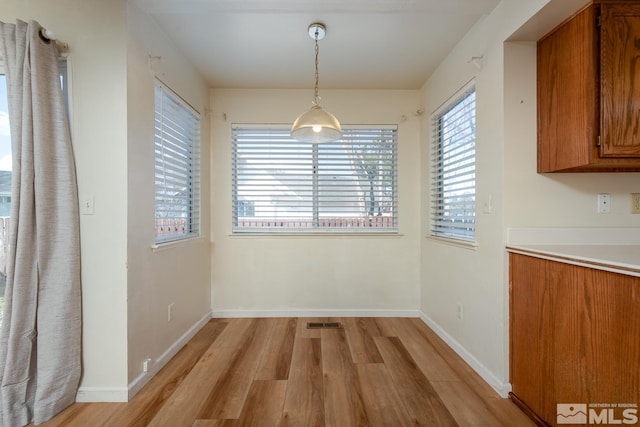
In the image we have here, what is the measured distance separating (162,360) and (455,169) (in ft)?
9.65

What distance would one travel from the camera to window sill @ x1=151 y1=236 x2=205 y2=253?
2037 mm

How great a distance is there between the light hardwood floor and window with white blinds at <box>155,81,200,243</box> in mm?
1081

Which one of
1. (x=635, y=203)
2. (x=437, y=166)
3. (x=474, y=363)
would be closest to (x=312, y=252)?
(x=437, y=166)

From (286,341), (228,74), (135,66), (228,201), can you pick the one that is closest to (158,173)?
(135,66)

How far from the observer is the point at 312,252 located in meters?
3.14

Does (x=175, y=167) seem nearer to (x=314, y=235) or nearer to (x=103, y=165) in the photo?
(x=103, y=165)

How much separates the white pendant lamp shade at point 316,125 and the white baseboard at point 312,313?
79.4 inches

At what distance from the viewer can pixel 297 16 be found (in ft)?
6.51

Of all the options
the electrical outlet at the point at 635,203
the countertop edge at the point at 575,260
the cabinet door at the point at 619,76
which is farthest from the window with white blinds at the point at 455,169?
the electrical outlet at the point at 635,203

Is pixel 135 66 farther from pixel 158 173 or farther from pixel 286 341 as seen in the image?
pixel 286 341

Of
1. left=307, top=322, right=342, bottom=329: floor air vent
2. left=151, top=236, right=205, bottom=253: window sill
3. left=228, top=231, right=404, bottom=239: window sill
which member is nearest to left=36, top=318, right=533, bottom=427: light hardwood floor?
left=307, top=322, right=342, bottom=329: floor air vent

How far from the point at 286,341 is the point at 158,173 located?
6.09ft
